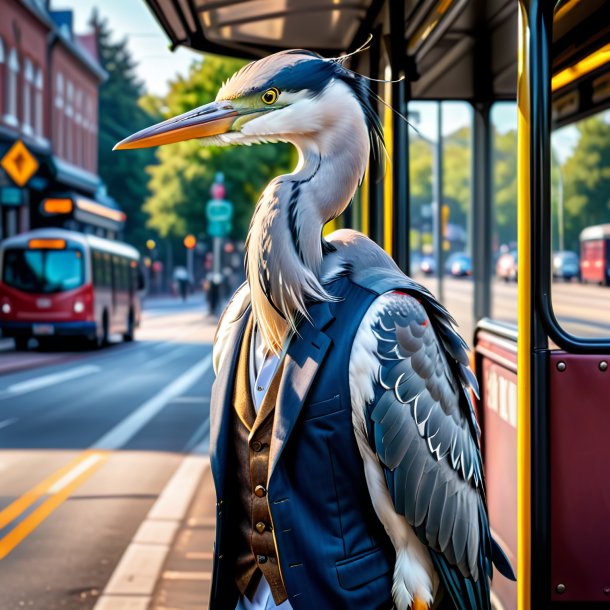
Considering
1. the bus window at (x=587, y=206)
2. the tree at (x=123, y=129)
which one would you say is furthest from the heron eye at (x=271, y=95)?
the tree at (x=123, y=129)

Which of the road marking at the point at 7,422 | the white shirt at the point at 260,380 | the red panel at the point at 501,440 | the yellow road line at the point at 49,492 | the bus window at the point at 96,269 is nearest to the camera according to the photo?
the white shirt at the point at 260,380

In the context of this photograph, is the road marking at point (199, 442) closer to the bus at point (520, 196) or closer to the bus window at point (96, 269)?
the bus at point (520, 196)

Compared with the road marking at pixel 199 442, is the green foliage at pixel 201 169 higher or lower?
higher

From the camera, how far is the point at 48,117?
40531 mm

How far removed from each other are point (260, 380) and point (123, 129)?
8129cm

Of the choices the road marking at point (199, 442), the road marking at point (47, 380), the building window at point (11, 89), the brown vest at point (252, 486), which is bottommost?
the road marking at point (199, 442)

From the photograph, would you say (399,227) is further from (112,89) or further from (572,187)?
(112,89)

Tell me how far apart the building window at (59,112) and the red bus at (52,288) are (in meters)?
20.6

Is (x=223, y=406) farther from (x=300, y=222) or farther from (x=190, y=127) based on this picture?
(x=190, y=127)

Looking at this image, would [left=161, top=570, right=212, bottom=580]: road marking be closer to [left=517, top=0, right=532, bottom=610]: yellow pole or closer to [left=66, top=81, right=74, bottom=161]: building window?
[left=517, top=0, right=532, bottom=610]: yellow pole

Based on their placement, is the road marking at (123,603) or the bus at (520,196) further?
the road marking at (123,603)

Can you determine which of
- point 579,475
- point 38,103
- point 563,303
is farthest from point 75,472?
point 38,103

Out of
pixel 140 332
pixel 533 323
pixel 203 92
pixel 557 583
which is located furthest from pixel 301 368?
pixel 203 92

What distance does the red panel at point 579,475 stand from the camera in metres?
2.65
